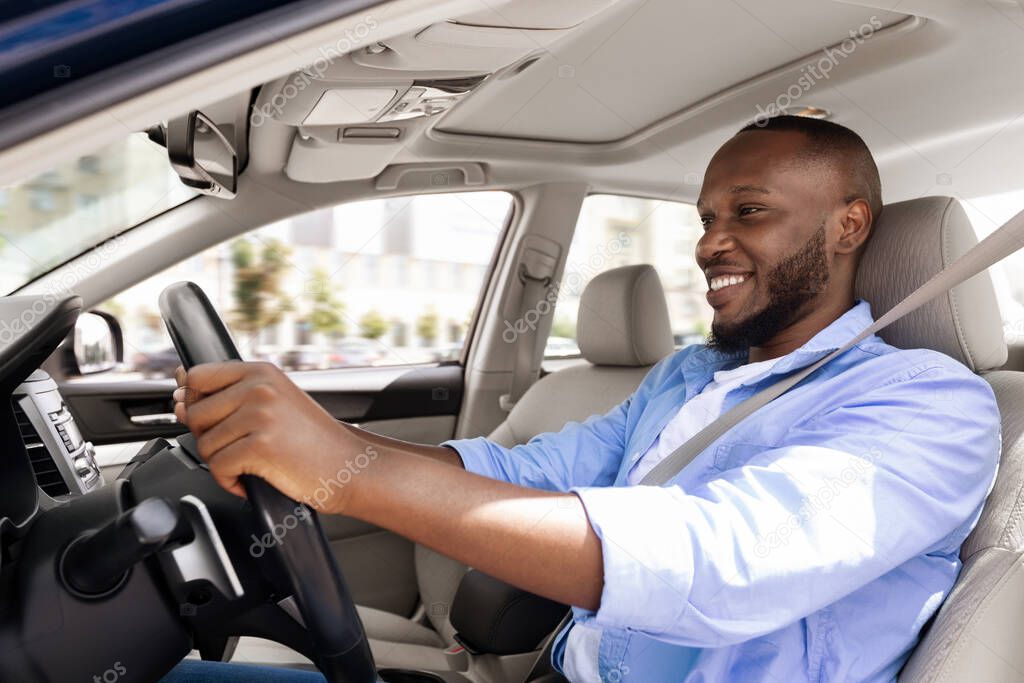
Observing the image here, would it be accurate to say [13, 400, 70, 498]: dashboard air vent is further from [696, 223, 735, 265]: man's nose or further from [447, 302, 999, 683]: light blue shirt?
[696, 223, 735, 265]: man's nose

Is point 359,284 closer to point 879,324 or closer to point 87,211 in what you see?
point 87,211

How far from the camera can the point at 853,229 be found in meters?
1.41

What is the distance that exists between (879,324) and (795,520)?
1.31ft

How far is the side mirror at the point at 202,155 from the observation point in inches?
58.7

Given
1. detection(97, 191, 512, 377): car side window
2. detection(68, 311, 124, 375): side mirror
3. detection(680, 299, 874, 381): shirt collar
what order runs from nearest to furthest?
detection(680, 299, 874, 381): shirt collar → detection(68, 311, 124, 375): side mirror → detection(97, 191, 512, 377): car side window

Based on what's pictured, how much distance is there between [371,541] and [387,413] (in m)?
0.38

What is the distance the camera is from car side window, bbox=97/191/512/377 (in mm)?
2297

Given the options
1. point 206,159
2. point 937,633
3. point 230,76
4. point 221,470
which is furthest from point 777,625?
point 206,159

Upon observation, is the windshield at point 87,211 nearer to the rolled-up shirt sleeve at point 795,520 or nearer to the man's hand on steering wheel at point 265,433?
the man's hand on steering wheel at point 265,433

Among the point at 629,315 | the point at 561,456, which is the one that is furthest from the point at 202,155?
the point at 629,315

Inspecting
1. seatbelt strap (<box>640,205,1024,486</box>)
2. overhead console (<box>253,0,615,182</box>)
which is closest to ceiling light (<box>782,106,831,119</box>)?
overhead console (<box>253,0,615,182</box>)

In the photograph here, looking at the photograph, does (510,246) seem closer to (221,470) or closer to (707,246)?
(707,246)

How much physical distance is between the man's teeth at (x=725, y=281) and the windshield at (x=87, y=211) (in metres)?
1.01

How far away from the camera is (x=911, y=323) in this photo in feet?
4.28
